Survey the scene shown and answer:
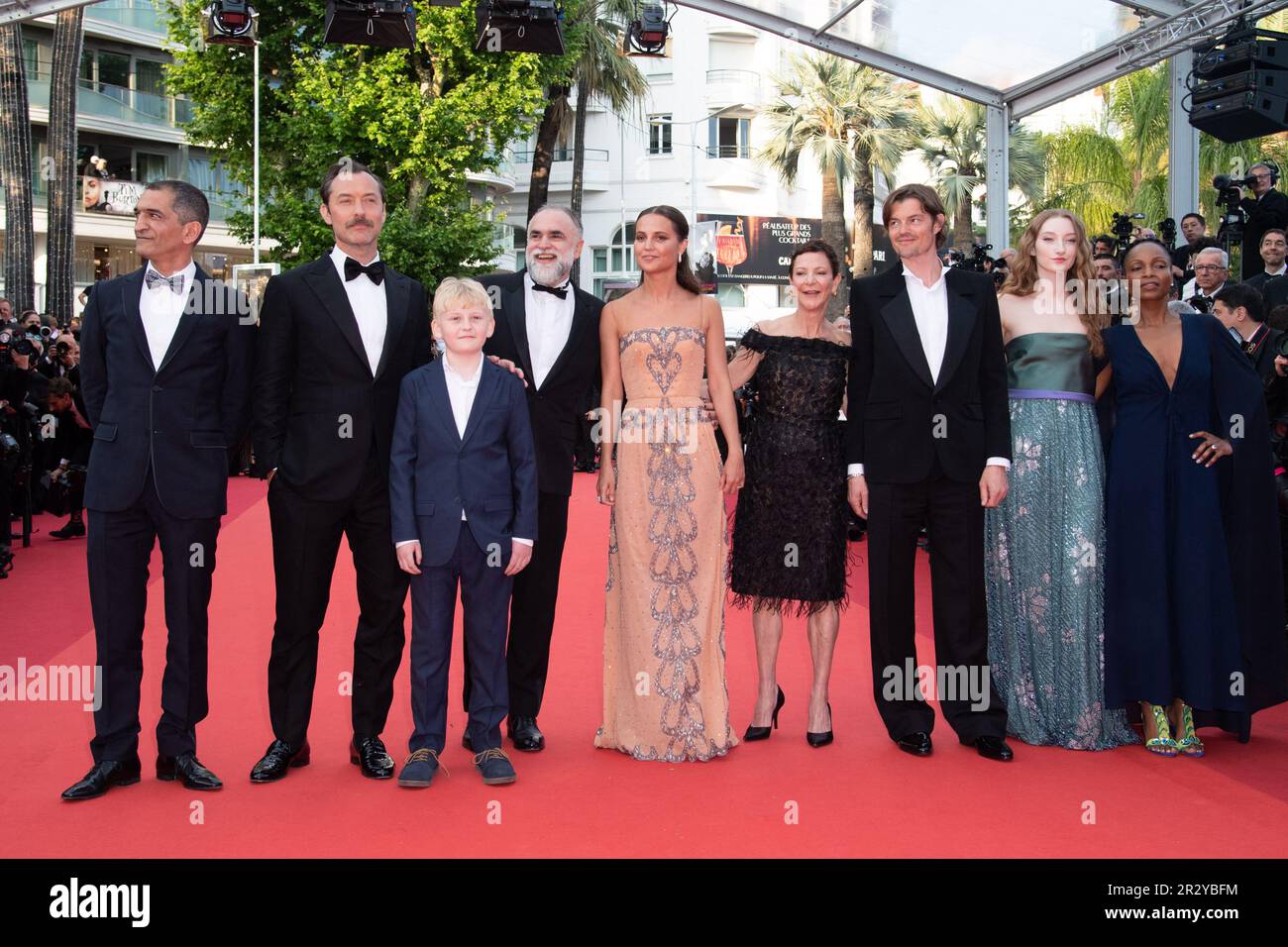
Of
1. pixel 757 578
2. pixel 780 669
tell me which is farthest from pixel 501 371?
pixel 780 669

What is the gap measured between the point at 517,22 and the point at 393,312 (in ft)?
33.1

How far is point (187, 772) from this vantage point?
4.31 m

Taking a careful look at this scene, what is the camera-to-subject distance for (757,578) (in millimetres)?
5160

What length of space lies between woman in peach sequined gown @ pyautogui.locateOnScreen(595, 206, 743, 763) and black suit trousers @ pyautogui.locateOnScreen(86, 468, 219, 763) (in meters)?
1.52

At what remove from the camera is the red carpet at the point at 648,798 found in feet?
12.4

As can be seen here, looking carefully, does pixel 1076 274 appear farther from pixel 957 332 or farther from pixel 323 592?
pixel 323 592

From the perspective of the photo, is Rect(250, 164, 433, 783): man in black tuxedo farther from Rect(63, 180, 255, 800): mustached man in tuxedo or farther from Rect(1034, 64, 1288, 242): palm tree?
Rect(1034, 64, 1288, 242): palm tree

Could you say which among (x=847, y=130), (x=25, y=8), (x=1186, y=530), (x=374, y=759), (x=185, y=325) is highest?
(x=847, y=130)

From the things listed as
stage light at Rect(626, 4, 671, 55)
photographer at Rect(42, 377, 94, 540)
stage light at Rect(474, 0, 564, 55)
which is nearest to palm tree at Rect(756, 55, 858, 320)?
stage light at Rect(626, 4, 671, 55)

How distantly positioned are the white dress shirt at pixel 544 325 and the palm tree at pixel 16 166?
599 inches

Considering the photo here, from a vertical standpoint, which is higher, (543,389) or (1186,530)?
(543,389)

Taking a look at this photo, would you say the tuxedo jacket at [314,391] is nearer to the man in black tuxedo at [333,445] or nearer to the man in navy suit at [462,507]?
the man in black tuxedo at [333,445]

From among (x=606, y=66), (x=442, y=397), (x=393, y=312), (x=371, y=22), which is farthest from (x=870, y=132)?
(x=442, y=397)

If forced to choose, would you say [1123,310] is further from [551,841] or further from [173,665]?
[173,665]
